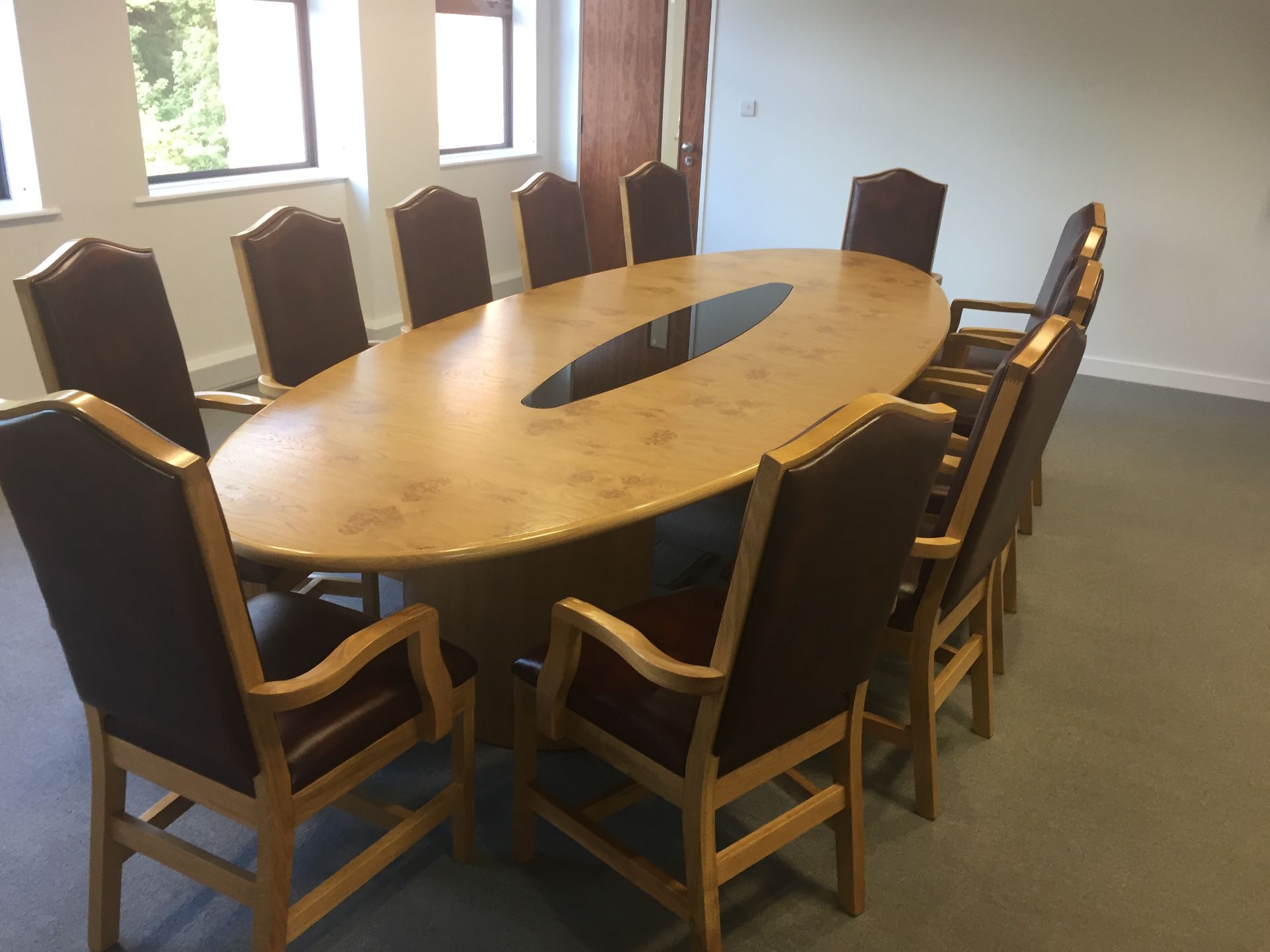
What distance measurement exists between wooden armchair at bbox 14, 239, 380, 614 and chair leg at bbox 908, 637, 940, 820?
133 centimetres

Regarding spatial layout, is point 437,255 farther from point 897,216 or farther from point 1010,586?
point 897,216

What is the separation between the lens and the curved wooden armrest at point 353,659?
4.58ft

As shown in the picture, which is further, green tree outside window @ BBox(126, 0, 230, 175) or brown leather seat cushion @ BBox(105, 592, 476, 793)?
green tree outside window @ BBox(126, 0, 230, 175)

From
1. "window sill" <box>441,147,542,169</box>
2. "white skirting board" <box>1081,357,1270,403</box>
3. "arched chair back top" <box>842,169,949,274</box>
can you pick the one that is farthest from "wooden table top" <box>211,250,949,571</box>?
"window sill" <box>441,147,542,169</box>

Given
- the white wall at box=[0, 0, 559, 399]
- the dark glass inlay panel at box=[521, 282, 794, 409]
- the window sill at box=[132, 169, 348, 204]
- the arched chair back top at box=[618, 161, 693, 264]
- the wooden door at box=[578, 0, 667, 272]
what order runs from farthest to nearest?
the wooden door at box=[578, 0, 667, 272]
the window sill at box=[132, 169, 348, 204]
the arched chair back top at box=[618, 161, 693, 264]
the white wall at box=[0, 0, 559, 399]
the dark glass inlay panel at box=[521, 282, 794, 409]

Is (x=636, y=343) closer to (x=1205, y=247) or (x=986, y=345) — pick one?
(x=986, y=345)

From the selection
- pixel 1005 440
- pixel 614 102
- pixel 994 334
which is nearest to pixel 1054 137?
pixel 994 334

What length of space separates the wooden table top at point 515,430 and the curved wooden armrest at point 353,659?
0.12 meters

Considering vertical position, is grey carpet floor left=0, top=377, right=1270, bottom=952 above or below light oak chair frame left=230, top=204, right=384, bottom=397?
below

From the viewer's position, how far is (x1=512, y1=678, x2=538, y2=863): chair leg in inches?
72.7

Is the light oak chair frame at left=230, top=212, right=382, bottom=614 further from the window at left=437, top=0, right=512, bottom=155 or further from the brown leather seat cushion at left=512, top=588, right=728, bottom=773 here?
the window at left=437, top=0, right=512, bottom=155

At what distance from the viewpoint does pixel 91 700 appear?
1.55m

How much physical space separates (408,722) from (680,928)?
0.62m

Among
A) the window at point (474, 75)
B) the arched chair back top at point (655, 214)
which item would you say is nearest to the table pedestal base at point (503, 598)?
the arched chair back top at point (655, 214)
